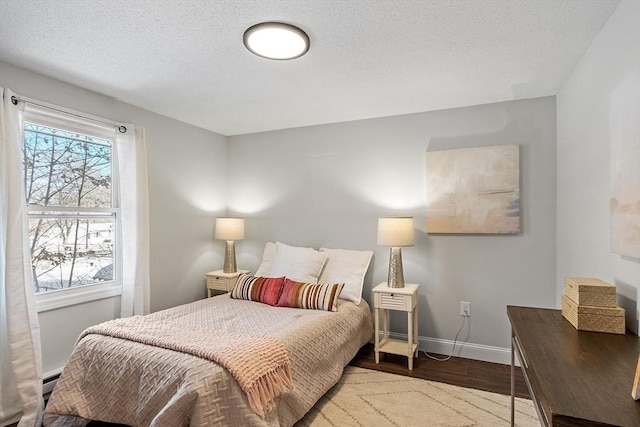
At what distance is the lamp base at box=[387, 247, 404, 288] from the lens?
10.1 feet

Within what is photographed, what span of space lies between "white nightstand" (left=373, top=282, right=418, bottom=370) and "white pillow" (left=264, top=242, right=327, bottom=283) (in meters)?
0.62

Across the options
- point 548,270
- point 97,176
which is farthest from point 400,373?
point 97,176

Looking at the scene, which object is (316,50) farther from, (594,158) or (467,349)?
(467,349)

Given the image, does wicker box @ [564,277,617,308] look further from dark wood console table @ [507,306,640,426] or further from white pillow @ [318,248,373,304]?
white pillow @ [318,248,373,304]

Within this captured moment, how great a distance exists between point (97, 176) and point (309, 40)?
2207 mm

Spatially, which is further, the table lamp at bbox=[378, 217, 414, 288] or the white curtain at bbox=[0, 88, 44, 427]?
the table lamp at bbox=[378, 217, 414, 288]

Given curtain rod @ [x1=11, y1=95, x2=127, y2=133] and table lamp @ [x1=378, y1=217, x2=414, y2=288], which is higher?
A: curtain rod @ [x1=11, y1=95, x2=127, y2=133]

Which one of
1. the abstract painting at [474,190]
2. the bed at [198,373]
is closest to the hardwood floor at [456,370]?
the bed at [198,373]

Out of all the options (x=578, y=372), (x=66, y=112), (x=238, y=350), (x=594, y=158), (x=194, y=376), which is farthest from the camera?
(x=66, y=112)

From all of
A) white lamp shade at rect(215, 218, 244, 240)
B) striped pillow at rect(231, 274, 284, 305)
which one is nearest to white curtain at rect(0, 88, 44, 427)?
striped pillow at rect(231, 274, 284, 305)

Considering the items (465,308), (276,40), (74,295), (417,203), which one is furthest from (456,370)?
(74,295)

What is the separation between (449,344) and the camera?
10.6 ft

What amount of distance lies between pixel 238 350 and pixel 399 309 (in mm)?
1551

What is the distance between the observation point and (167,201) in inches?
137
